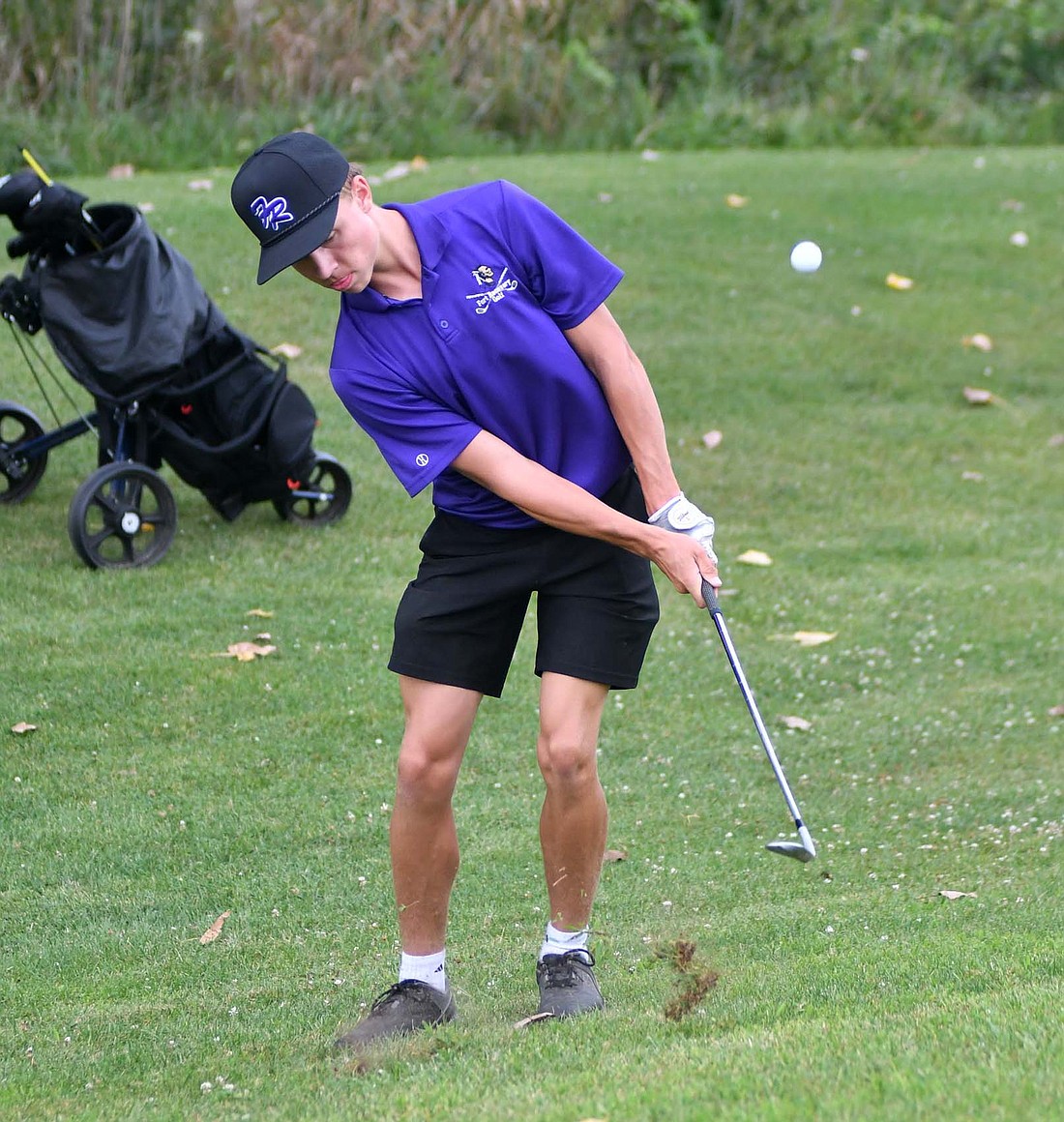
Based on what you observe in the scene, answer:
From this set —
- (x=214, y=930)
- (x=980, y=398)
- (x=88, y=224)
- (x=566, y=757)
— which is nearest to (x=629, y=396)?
(x=566, y=757)

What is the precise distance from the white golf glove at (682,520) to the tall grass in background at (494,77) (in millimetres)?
9616

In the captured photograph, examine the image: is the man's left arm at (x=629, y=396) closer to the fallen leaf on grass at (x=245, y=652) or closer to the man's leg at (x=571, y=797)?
the man's leg at (x=571, y=797)

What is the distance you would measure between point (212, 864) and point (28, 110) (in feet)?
29.8

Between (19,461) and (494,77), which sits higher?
(19,461)

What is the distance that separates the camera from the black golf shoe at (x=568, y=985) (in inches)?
142

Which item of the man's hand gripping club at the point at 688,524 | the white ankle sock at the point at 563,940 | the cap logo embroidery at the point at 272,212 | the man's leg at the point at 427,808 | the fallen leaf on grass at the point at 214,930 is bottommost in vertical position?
the fallen leaf on grass at the point at 214,930

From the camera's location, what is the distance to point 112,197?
11156 mm

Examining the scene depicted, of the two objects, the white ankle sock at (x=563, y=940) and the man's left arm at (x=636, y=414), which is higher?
the man's left arm at (x=636, y=414)

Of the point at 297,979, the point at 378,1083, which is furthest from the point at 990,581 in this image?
the point at 378,1083

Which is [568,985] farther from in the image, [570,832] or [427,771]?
[427,771]

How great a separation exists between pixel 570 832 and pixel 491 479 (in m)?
0.81

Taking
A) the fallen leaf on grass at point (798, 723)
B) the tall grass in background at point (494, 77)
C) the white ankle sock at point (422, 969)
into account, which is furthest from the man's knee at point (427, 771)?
the tall grass in background at point (494, 77)

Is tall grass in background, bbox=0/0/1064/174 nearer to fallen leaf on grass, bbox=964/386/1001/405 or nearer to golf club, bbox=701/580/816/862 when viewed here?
fallen leaf on grass, bbox=964/386/1001/405

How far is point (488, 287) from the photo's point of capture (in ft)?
11.5
